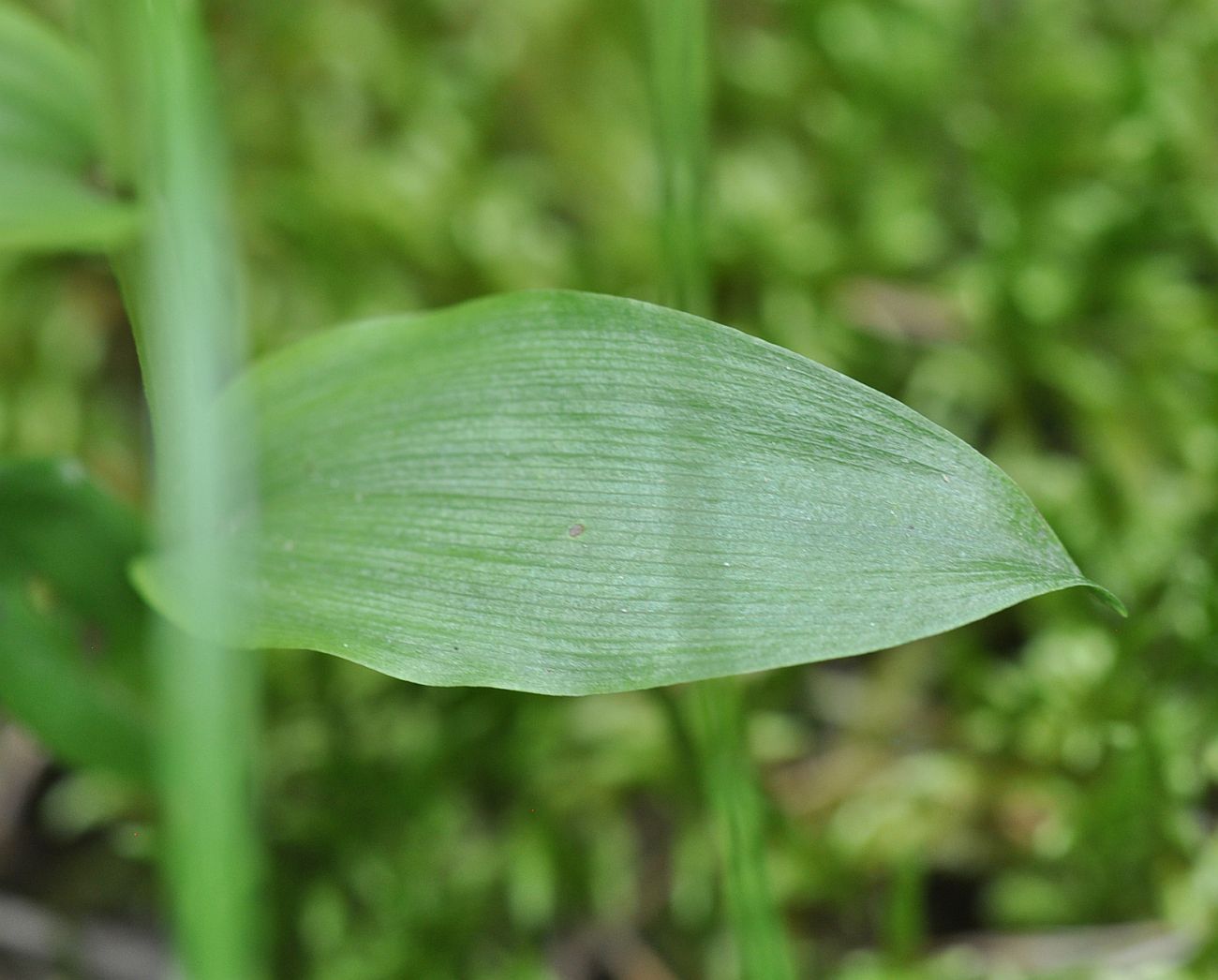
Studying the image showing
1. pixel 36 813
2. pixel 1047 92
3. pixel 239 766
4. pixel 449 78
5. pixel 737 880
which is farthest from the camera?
pixel 449 78

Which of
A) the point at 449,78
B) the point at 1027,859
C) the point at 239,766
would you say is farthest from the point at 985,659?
the point at 449,78

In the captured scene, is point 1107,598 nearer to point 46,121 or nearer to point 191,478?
point 191,478

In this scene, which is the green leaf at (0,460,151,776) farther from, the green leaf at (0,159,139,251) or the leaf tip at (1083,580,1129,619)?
the leaf tip at (1083,580,1129,619)

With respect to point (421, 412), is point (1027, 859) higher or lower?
lower

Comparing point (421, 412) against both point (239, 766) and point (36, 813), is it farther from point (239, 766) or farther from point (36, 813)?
point (36, 813)

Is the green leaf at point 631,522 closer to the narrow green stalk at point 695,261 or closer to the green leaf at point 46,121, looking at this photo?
the narrow green stalk at point 695,261

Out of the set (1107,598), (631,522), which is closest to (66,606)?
(631,522)

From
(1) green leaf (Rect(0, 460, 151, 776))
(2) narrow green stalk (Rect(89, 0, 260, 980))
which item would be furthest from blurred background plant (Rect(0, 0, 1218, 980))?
(2) narrow green stalk (Rect(89, 0, 260, 980))
